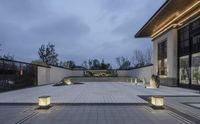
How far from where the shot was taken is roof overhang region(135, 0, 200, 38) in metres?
25.6

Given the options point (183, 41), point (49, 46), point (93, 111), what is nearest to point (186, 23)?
point (183, 41)

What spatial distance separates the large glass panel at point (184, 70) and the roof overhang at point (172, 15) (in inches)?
129

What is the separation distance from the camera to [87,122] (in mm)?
9375

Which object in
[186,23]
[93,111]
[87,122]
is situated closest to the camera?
[87,122]

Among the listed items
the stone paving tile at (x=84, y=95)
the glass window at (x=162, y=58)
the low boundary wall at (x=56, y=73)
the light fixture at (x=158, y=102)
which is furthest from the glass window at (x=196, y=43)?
the low boundary wall at (x=56, y=73)

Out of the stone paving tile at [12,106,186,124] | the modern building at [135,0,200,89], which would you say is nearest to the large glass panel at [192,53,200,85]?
the modern building at [135,0,200,89]

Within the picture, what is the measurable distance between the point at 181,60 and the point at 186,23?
381cm

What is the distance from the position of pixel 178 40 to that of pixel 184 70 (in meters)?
3.42

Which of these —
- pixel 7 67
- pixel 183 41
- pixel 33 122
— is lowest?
pixel 33 122

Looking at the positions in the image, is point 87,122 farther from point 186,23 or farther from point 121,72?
point 121,72

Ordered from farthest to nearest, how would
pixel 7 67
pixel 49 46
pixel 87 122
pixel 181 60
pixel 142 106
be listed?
pixel 49 46 → pixel 181 60 → pixel 7 67 → pixel 142 106 → pixel 87 122

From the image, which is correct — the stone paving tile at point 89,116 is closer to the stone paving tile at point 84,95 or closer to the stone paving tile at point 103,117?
the stone paving tile at point 103,117

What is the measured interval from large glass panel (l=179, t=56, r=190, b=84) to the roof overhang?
3269 mm

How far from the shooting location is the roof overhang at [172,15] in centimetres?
2564
